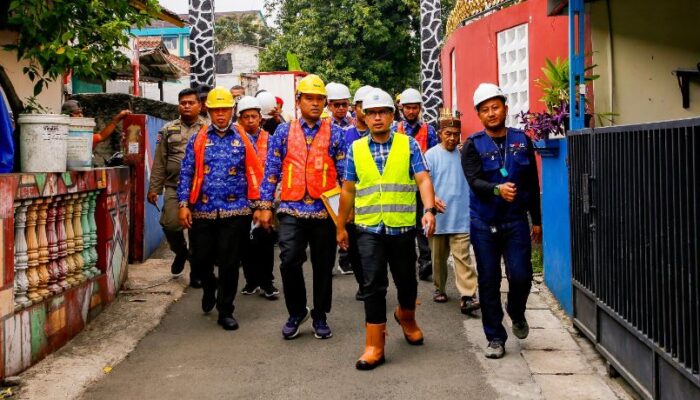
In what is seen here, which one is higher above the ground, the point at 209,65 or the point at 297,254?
the point at 209,65

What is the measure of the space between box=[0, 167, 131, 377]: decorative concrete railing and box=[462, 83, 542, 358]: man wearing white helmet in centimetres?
304

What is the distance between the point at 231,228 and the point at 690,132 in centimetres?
400

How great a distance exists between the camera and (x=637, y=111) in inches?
320

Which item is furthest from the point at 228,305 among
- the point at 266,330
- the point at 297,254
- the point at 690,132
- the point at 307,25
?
the point at 307,25

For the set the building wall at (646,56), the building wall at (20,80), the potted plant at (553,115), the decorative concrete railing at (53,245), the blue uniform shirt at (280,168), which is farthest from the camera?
the building wall at (20,80)

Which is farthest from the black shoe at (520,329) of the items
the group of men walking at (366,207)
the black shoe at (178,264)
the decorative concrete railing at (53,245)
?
the black shoe at (178,264)

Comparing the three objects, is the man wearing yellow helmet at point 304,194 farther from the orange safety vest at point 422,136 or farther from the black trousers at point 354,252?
the orange safety vest at point 422,136

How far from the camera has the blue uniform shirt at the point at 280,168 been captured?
6082mm

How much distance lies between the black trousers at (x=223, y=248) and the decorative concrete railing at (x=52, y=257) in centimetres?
89

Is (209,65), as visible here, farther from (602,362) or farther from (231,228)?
(602,362)

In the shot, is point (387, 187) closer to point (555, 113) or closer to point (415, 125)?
point (555, 113)

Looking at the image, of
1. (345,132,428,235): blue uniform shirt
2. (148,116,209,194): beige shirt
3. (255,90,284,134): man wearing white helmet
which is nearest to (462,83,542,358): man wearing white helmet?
(345,132,428,235): blue uniform shirt

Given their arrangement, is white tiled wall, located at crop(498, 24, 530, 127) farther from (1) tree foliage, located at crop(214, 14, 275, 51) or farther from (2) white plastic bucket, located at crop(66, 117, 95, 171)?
(1) tree foliage, located at crop(214, 14, 275, 51)

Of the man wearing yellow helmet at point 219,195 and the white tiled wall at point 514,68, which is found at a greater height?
the white tiled wall at point 514,68
